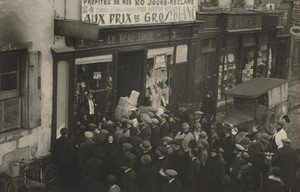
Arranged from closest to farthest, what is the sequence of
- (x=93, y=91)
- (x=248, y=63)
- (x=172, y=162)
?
(x=172, y=162)
(x=93, y=91)
(x=248, y=63)

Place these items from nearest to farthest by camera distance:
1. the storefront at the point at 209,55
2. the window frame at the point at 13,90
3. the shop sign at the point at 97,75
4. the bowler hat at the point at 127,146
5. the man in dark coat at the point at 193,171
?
the bowler hat at the point at 127,146 → the man in dark coat at the point at 193,171 → the window frame at the point at 13,90 → the shop sign at the point at 97,75 → the storefront at the point at 209,55

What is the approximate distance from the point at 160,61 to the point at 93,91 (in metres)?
3.33

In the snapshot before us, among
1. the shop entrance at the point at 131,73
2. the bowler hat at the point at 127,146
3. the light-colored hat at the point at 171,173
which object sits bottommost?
the light-colored hat at the point at 171,173

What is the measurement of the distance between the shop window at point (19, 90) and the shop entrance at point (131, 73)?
4.14m

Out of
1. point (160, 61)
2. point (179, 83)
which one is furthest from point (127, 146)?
point (179, 83)

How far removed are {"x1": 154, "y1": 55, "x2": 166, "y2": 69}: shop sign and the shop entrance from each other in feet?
2.44

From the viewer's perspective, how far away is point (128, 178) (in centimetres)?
849

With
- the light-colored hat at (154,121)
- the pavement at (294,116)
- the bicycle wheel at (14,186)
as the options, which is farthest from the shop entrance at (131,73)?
the bicycle wheel at (14,186)

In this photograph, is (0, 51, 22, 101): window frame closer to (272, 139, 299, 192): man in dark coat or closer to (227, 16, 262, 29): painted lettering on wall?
(272, 139, 299, 192): man in dark coat

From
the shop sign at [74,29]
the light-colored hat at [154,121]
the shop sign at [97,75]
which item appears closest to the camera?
the shop sign at [74,29]

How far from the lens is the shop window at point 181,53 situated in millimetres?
16156

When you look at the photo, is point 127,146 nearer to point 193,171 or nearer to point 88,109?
point 193,171

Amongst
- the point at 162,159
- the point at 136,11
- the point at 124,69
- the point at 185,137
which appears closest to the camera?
the point at 162,159

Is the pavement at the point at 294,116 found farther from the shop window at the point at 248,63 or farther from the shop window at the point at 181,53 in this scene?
the shop window at the point at 181,53
